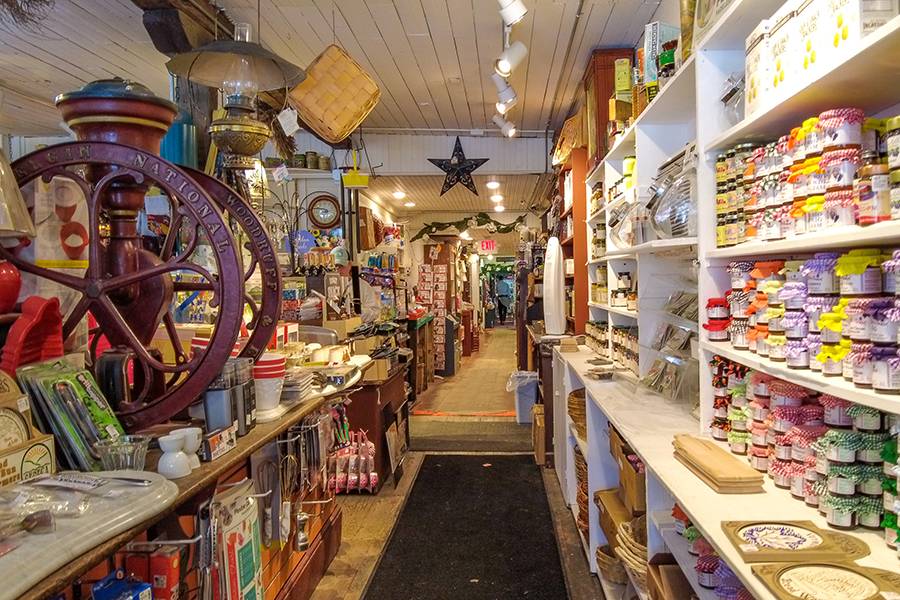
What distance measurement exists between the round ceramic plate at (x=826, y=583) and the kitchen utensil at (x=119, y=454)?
4.27 ft

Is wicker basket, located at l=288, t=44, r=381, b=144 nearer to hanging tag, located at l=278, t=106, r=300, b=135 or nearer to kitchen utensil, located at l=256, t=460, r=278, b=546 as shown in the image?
hanging tag, located at l=278, t=106, r=300, b=135

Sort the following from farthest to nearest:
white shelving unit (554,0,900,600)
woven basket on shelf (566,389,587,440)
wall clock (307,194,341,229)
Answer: wall clock (307,194,341,229) < woven basket on shelf (566,389,587,440) < white shelving unit (554,0,900,600)

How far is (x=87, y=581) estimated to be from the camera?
4.60 feet

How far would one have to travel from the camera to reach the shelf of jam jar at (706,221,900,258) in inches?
41.7

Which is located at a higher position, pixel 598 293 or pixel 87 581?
pixel 598 293

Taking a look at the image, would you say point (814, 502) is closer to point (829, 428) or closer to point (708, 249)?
point (829, 428)

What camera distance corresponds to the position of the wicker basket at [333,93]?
11.3 ft

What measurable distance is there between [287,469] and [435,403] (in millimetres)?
5338

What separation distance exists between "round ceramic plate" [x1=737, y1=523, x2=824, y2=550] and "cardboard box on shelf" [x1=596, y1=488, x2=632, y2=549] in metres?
1.23

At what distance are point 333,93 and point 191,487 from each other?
2.77m

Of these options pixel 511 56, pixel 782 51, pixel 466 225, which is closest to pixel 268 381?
pixel 782 51

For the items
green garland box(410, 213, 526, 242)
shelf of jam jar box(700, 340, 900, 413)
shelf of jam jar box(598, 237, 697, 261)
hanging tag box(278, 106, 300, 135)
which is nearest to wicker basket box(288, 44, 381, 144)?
hanging tag box(278, 106, 300, 135)

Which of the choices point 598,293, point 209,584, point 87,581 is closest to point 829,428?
point 209,584

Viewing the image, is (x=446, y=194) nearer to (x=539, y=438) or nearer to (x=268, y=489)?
(x=539, y=438)
